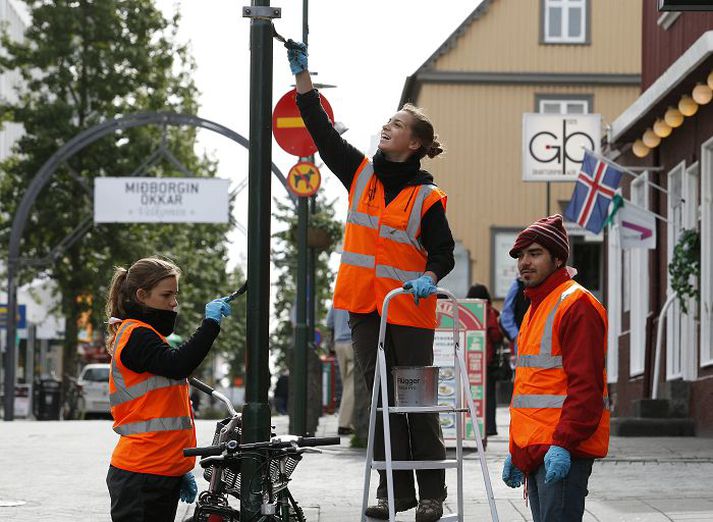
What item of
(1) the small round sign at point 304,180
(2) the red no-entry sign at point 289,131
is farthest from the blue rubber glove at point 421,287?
(1) the small round sign at point 304,180

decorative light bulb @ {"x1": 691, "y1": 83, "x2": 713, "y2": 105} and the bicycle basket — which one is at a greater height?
decorative light bulb @ {"x1": 691, "y1": 83, "x2": 713, "y2": 105}

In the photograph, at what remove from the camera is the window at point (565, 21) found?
43969 mm

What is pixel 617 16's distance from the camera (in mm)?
44594

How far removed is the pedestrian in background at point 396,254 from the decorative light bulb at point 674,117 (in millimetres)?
11403

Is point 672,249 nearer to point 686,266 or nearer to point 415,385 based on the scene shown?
point 686,266

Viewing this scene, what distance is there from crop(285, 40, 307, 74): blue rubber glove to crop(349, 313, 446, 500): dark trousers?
1.20m

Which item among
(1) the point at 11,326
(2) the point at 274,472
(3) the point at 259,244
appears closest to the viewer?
(2) the point at 274,472

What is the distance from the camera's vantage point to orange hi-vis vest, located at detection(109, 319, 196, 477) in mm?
6336

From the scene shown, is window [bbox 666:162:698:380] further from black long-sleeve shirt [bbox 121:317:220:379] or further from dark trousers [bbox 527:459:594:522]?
dark trousers [bbox 527:459:594:522]

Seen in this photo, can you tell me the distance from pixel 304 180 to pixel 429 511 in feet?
32.3

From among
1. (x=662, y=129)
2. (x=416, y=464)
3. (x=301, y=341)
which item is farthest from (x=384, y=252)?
(x=662, y=129)

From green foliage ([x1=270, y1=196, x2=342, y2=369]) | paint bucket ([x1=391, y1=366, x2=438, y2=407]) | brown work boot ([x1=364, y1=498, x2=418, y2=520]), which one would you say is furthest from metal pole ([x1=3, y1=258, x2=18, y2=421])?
paint bucket ([x1=391, y1=366, x2=438, y2=407])

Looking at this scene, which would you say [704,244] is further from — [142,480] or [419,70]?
[419,70]

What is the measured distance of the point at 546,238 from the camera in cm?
603
